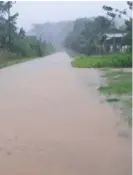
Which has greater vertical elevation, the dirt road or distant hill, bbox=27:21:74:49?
the dirt road

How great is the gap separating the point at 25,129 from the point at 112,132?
1707mm

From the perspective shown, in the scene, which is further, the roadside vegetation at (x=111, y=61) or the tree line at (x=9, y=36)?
the tree line at (x=9, y=36)

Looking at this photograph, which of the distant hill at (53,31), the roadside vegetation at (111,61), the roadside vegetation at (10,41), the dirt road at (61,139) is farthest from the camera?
the distant hill at (53,31)

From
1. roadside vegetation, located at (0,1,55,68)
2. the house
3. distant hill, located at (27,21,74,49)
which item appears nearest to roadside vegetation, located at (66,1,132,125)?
the house

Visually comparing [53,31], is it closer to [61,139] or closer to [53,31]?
[53,31]

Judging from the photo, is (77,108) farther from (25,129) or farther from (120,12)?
(120,12)

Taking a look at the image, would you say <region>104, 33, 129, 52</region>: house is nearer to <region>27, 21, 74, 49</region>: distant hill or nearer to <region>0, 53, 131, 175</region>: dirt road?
<region>0, 53, 131, 175</region>: dirt road

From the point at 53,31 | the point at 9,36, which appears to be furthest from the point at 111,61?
the point at 53,31

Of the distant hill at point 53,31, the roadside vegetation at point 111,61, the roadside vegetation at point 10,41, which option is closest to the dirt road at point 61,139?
the roadside vegetation at point 111,61

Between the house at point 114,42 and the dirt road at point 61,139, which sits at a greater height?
the dirt road at point 61,139

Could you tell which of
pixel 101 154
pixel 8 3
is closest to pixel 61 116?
pixel 101 154

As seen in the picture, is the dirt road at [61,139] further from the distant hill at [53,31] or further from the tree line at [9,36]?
the distant hill at [53,31]

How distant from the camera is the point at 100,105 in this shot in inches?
446

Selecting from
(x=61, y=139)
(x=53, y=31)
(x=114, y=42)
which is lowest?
(x=53, y=31)
